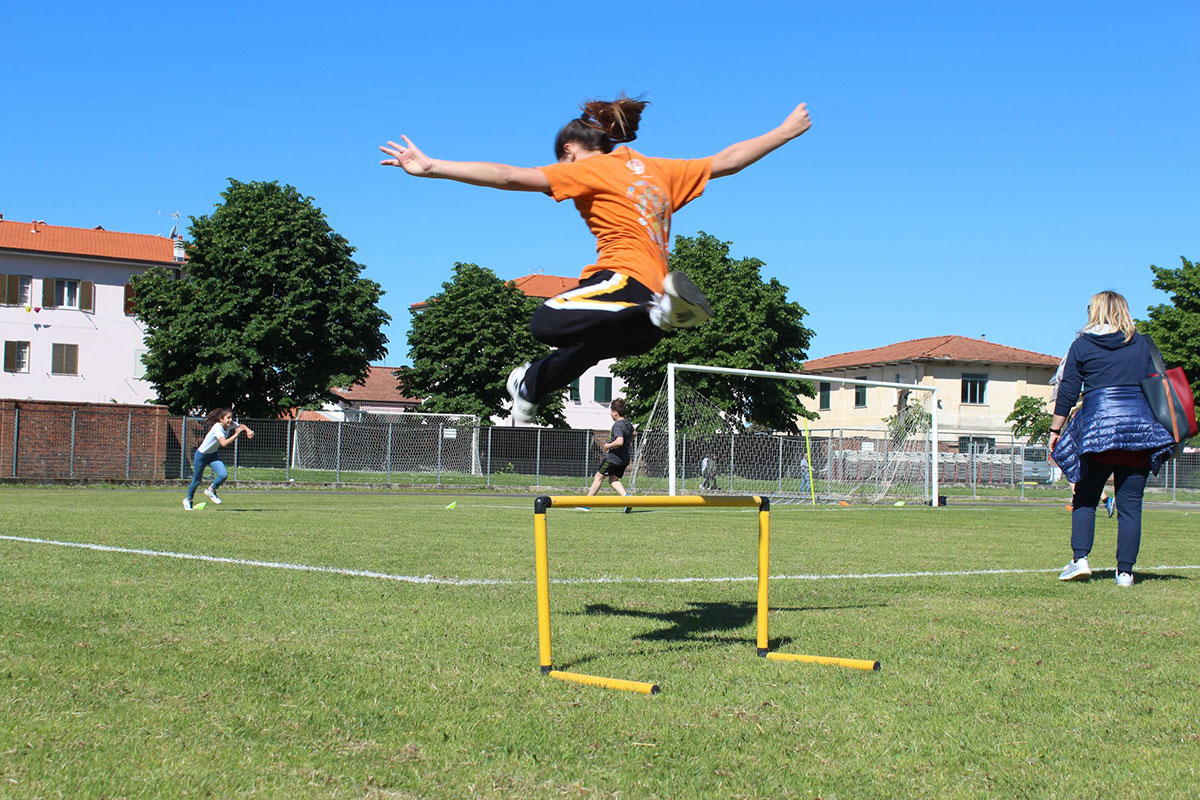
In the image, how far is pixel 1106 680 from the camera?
442 cm

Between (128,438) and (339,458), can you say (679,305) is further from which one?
(128,438)

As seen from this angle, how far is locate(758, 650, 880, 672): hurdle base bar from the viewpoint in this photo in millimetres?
4559

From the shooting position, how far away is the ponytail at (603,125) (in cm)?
557

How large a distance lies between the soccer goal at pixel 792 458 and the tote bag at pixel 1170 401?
64.1ft

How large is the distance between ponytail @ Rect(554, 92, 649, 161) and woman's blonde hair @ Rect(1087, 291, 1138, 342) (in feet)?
15.4

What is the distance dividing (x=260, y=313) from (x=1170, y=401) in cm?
4632

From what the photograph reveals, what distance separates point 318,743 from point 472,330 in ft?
188

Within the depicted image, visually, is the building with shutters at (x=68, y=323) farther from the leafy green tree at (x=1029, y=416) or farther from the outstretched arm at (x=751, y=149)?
the outstretched arm at (x=751, y=149)

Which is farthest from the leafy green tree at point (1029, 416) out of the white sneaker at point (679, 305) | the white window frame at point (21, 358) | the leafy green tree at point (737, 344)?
the white sneaker at point (679, 305)

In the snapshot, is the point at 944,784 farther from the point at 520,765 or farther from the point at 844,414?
the point at 844,414

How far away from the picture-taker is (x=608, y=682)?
416cm

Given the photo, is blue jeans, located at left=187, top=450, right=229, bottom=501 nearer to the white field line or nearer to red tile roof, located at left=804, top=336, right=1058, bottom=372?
the white field line

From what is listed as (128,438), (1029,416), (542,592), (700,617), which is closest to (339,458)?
(128,438)

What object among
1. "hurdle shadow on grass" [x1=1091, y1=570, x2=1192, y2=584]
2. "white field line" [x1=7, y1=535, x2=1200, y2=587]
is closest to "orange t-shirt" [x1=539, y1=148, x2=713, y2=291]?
"white field line" [x1=7, y1=535, x2=1200, y2=587]
